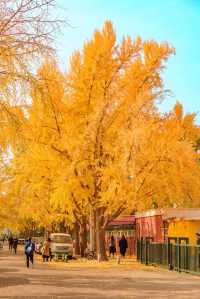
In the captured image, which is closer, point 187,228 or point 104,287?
point 104,287

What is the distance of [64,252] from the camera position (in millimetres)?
46375

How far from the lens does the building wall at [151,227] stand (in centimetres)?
4222

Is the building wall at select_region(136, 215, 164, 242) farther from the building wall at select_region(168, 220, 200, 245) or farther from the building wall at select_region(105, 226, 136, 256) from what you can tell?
the building wall at select_region(105, 226, 136, 256)

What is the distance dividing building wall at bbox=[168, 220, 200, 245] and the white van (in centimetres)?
1031

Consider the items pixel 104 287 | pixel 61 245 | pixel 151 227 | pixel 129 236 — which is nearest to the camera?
pixel 104 287

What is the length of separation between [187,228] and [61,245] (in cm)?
1332

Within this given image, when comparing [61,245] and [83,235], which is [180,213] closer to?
[61,245]

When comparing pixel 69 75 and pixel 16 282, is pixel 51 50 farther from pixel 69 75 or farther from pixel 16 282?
pixel 69 75

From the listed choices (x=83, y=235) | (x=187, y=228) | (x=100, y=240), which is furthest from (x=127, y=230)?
(x=187, y=228)

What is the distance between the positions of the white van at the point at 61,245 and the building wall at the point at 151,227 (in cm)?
527

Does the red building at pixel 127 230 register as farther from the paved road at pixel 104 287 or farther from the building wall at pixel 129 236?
the paved road at pixel 104 287

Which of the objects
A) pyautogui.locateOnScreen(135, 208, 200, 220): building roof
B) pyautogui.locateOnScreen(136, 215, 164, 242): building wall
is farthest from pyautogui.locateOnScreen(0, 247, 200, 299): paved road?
pyautogui.locateOnScreen(136, 215, 164, 242): building wall

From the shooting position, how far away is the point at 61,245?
154 ft

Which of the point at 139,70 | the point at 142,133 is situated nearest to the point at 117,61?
the point at 139,70
